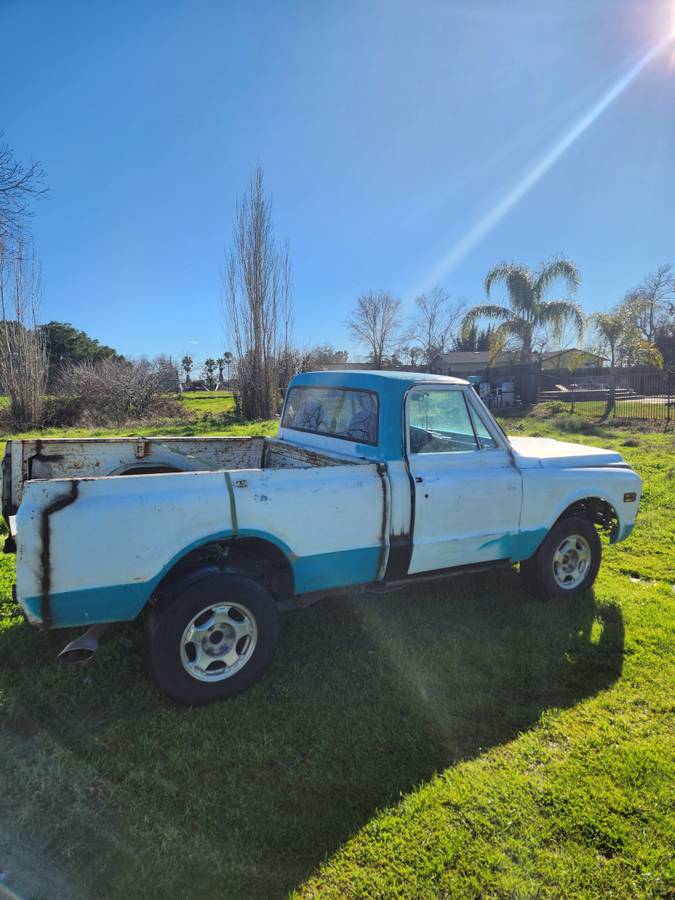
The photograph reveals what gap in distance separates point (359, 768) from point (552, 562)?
2.45 m

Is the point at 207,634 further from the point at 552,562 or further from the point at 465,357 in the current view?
the point at 465,357

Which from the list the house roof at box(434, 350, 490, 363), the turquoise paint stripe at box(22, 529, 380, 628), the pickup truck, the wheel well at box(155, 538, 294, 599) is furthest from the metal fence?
the house roof at box(434, 350, 490, 363)

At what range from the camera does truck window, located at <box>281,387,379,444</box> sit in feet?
12.2

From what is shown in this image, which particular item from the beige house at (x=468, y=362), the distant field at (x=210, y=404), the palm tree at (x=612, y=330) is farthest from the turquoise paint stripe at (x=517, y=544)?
the beige house at (x=468, y=362)

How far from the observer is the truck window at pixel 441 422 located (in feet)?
12.3

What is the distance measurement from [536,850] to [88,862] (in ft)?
6.03

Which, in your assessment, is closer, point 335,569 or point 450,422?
point 335,569

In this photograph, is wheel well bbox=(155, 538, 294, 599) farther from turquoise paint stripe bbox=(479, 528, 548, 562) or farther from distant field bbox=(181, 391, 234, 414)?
distant field bbox=(181, 391, 234, 414)

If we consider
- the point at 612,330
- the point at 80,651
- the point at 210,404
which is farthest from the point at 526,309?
the point at 80,651

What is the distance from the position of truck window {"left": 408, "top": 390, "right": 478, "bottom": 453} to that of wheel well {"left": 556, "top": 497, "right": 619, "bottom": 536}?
4.08 feet

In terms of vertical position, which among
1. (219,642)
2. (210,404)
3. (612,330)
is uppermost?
(612,330)

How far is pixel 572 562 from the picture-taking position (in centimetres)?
435

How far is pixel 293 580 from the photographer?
3.08 meters

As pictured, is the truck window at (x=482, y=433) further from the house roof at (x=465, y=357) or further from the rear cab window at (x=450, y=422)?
the house roof at (x=465, y=357)
